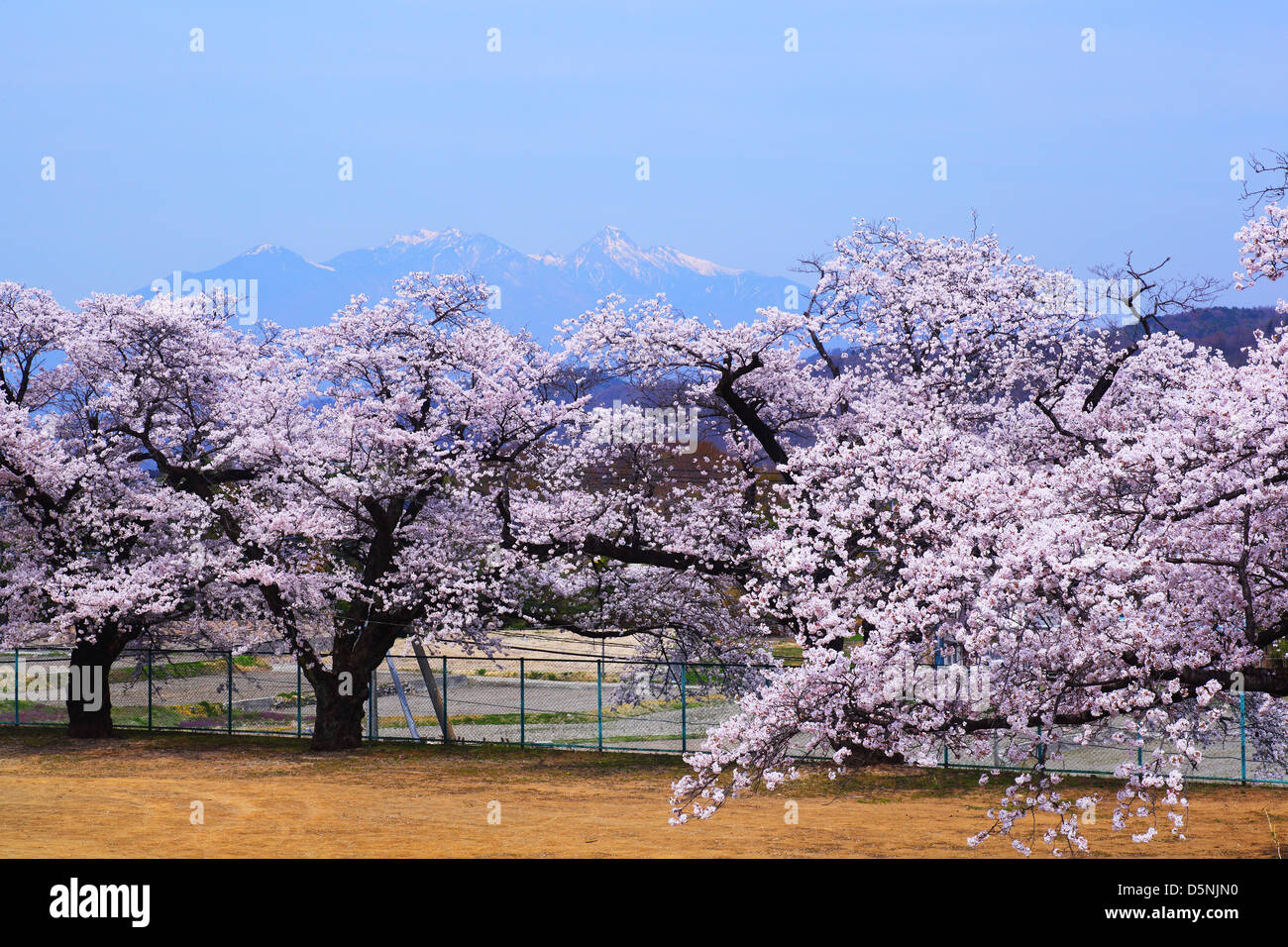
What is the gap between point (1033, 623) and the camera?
1157cm

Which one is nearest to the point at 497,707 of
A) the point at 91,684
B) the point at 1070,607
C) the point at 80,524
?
the point at 91,684

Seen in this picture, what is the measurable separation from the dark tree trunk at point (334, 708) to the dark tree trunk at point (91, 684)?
5.12m

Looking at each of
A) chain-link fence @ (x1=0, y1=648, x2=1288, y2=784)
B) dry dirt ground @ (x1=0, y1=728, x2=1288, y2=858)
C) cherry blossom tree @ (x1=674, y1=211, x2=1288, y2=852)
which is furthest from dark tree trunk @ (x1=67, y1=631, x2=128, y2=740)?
cherry blossom tree @ (x1=674, y1=211, x2=1288, y2=852)

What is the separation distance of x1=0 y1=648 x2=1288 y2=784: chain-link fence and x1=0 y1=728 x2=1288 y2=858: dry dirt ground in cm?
125

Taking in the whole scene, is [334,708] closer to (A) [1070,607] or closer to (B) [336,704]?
(B) [336,704]

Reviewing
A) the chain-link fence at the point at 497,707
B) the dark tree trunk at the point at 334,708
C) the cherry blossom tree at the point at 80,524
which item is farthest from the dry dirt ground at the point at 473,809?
the cherry blossom tree at the point at 80,524

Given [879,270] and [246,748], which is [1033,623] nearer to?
[879,270]

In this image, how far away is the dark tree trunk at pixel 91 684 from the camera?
91.7 ft

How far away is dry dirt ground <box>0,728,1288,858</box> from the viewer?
15.6 metres

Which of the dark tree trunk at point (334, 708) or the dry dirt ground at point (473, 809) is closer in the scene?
the dry dirt ground at point (473, 809)

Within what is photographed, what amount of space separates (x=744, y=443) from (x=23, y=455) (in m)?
14.7

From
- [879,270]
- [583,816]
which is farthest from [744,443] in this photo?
[583,816]

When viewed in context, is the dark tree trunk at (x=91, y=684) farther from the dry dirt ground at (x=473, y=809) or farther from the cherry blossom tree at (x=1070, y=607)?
the cherry blossom tree at (x=1070, y=607)

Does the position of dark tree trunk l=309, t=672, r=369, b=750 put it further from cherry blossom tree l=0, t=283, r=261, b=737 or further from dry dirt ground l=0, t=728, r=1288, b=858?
cherry blossom tree l=0, t=283, r=261, b=737
